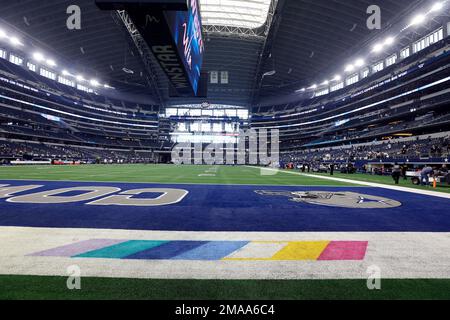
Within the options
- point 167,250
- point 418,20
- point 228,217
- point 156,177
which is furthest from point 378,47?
point 167,250

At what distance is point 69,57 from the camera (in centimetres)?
4875

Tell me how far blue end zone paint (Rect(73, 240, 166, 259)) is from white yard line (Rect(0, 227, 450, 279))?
16cm

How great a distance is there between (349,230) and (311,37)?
146 feet

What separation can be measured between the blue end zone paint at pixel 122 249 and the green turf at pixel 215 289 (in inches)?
25.8

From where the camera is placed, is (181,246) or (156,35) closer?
(181,246)

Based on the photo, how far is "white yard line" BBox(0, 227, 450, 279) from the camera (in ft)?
8.20

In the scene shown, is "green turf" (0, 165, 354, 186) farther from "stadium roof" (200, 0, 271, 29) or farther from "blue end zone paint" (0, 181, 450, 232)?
"stadium roof" (200, 0, 271, 29)

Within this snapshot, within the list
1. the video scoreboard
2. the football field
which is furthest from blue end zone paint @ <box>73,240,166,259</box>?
the video scoreboard

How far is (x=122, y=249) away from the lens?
10.6ft

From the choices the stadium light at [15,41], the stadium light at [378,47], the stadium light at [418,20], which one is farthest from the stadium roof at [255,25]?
the stadium light at [15,41]

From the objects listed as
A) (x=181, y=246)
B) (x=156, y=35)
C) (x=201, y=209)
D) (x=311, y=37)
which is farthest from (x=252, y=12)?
(x=181, y=246)

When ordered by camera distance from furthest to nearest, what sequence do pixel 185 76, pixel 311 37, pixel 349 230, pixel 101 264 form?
pixel 311 37 < pixel 185 76 < pixel 349 230 < pixel 101 264

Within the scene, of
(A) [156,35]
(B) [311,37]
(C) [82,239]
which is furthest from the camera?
(B) [311,37]
